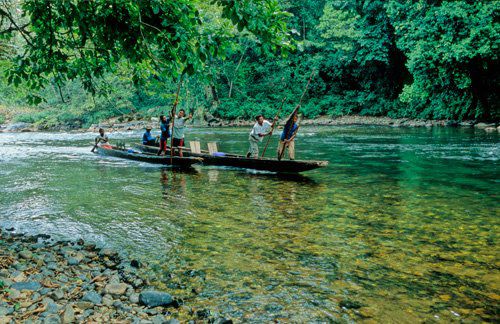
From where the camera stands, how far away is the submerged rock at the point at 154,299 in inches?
154

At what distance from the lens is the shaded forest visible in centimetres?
532

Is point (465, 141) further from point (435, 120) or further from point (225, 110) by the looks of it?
point (225, 110)

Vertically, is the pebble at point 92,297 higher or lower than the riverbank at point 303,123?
lower

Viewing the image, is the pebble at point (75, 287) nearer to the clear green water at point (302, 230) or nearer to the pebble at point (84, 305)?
the pebble at point (84, 305)

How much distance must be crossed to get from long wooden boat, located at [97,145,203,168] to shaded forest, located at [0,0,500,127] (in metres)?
2.29

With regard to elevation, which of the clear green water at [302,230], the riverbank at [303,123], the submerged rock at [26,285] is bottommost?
the clear green water at [302,230]

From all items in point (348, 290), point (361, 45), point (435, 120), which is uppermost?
point (361, 45)

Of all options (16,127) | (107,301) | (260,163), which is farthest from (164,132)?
(16,127)

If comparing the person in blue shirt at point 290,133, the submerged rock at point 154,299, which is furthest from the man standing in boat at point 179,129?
the submerged rock at point 154,299

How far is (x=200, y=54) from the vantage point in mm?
5090

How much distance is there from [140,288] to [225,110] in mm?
35151

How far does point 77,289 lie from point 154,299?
0.84 metres

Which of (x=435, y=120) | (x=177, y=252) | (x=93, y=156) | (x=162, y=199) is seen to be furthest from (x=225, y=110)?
(x=177, y=252)

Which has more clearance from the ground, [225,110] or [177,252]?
[225,110]
